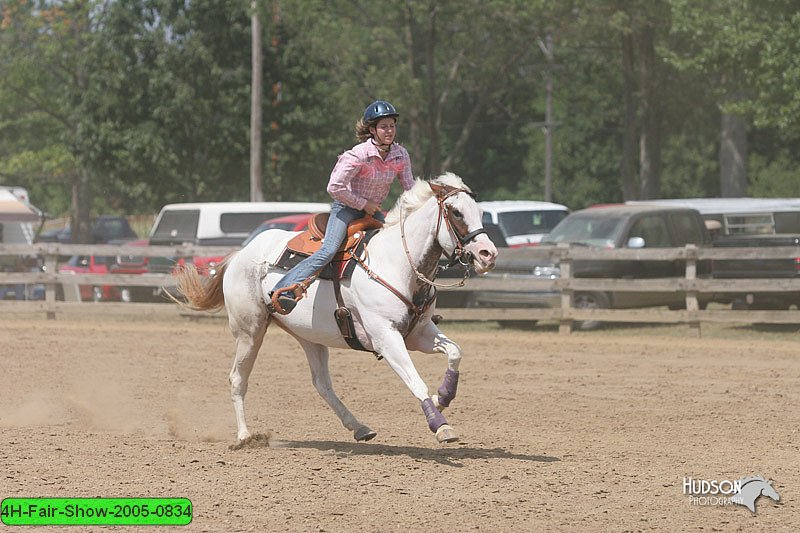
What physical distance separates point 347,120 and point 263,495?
34.3 metres

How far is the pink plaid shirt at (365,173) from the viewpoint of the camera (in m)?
8.59

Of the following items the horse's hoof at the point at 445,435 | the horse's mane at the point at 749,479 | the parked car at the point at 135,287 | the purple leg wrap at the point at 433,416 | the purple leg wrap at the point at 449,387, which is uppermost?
the purple leg wrap at the point at 449,387

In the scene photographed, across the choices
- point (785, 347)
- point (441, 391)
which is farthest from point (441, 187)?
point (785, 347)

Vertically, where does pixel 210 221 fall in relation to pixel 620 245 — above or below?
above

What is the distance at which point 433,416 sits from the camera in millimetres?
7926

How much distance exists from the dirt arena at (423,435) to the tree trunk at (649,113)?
18.1 m

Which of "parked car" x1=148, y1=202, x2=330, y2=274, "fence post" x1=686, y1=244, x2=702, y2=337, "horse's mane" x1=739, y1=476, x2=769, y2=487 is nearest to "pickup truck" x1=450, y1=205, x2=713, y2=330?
"fence post" x1=686, y1=244, x2=702, y2=337

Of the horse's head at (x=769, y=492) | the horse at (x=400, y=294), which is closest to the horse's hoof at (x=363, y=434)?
the horse at (x=400, y=294)

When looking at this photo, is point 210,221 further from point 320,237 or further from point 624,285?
point 320,237

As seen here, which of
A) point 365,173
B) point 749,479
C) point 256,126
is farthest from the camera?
point 256,126

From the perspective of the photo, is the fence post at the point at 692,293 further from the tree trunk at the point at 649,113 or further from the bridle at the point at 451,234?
the tree trunk at the point at 649,113

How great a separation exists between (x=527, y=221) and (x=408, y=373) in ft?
54.9

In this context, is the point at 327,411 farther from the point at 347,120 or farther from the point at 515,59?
the point at 347,120

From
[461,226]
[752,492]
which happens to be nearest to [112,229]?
[461,226]
